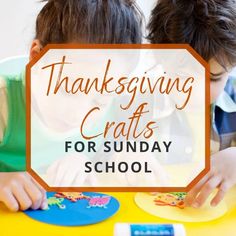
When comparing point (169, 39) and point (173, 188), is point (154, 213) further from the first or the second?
point (169, 39)

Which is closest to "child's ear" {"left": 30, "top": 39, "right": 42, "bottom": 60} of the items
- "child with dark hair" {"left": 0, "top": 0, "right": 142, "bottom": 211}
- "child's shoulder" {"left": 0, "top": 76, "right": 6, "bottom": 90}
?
"child with dark hair" {"left": 0, "top": 0, "right": 142, "bottom": 211}

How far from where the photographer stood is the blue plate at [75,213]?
1.21 ft

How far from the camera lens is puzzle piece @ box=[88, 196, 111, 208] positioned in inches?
15.6

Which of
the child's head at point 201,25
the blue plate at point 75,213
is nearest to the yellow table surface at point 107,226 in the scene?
the blue plate at point 75,213

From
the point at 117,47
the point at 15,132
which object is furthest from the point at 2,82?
the point at 117,47

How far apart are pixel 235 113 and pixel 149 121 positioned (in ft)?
0.53

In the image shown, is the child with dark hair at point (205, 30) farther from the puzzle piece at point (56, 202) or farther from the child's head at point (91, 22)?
the puzzle piece at point (56, 202)

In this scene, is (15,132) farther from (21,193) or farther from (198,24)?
(198,24)

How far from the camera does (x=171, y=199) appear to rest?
416 mm

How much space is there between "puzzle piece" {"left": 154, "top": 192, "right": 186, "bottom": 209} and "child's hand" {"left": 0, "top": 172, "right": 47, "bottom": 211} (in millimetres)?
113

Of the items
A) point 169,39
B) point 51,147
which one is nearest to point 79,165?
point 51,147

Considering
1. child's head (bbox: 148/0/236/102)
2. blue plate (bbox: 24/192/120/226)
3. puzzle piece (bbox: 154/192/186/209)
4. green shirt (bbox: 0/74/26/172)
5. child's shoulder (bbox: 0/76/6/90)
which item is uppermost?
child's head (bbox: 148/0/236/102)

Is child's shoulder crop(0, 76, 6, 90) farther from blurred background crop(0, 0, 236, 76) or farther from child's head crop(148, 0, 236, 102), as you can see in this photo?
child's head crop(148, 0, 236, 102)

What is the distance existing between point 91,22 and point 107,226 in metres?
0.18
